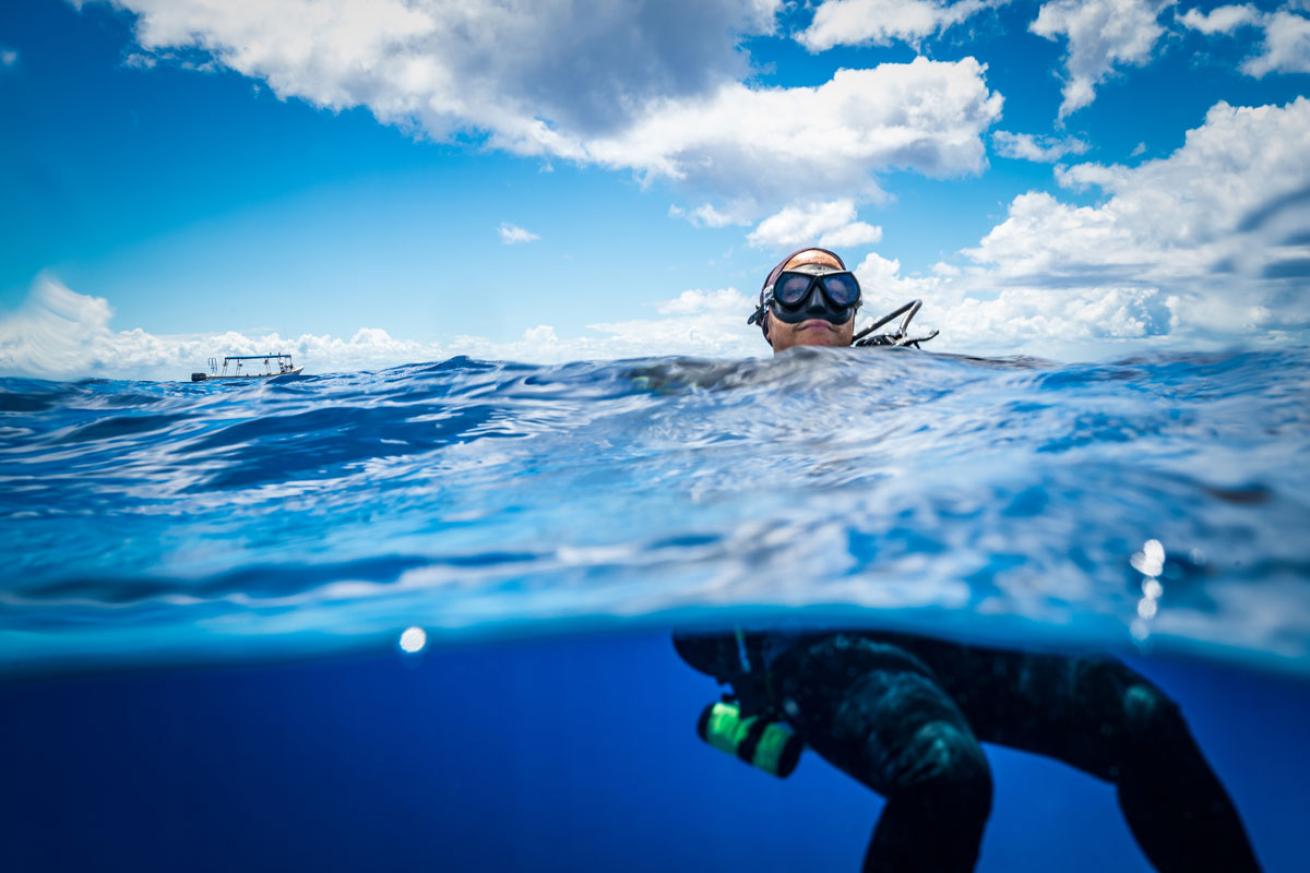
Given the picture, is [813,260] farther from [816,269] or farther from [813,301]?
[813,301]

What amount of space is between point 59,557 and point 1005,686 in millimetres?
7845

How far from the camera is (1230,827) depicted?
9.23ft

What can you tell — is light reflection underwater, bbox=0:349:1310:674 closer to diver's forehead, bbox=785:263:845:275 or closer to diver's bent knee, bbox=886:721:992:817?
diver's bent knee, bbox=886:721:992:817

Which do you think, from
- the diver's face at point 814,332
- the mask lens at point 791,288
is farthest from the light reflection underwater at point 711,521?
the mask lens at point 791,288

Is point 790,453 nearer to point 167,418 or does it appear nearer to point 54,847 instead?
point 167,418

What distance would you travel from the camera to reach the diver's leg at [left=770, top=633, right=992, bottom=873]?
2594 millimetres

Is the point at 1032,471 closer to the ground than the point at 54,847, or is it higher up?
higher up

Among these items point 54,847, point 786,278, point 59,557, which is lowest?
point 54,847

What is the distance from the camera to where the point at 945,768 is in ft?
8.62

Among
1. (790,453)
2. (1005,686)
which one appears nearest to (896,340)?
(790,453)

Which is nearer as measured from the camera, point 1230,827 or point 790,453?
point 1230,827

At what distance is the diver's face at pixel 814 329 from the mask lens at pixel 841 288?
33 centimetres

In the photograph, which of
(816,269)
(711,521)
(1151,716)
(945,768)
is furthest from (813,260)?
(945,768)

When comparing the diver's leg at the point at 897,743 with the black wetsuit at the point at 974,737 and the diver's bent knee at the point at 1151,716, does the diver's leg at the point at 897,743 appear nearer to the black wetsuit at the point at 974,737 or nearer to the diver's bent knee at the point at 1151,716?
the black wetsuit at the point at 974,737
